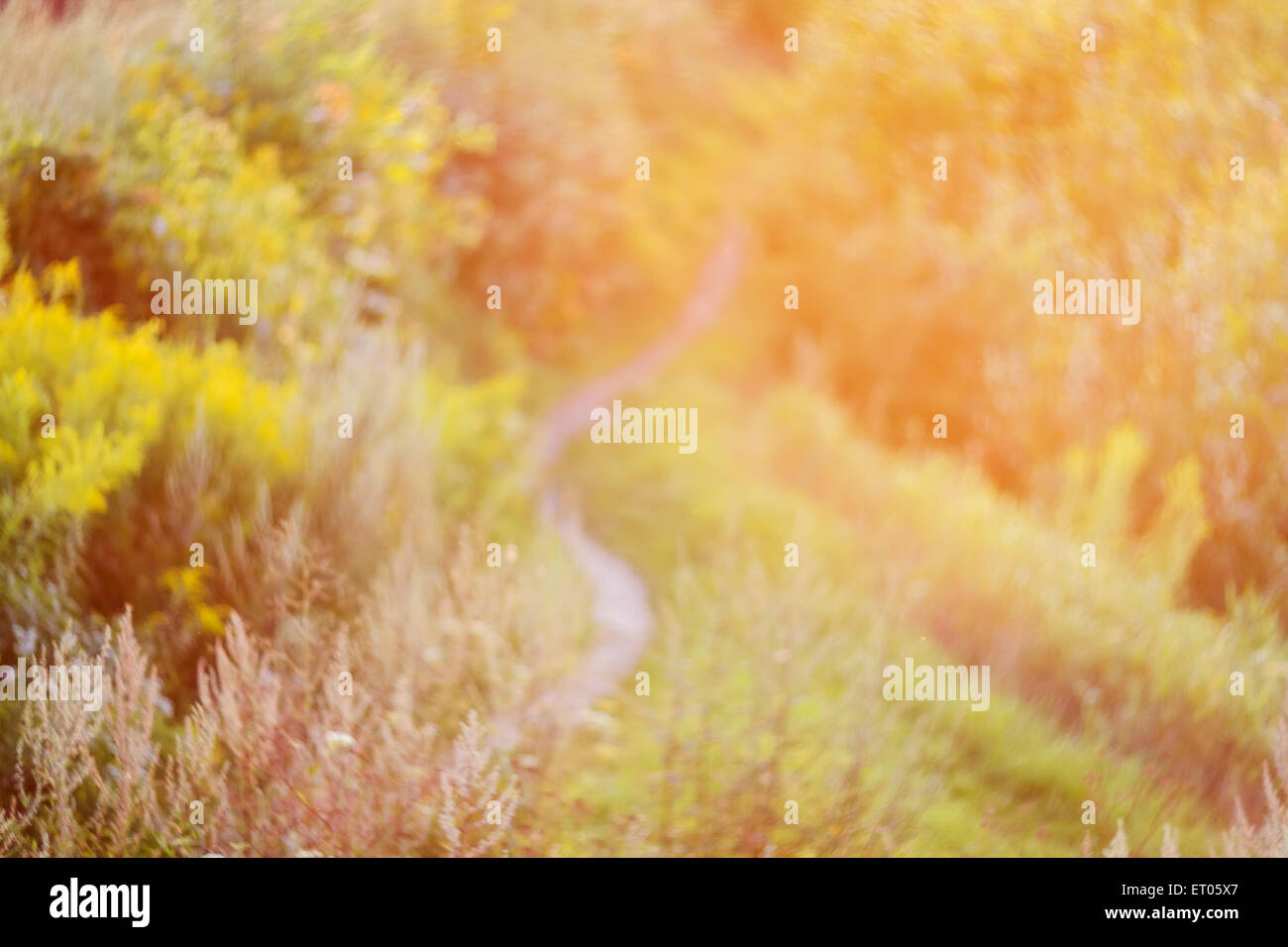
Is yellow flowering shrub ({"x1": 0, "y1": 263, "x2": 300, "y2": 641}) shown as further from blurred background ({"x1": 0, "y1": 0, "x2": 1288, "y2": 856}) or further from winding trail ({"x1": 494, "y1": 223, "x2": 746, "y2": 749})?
winding trail ({"x1": 494, "y1": 223, "x2": 746, "y2": 749})

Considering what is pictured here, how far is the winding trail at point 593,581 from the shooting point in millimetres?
5969

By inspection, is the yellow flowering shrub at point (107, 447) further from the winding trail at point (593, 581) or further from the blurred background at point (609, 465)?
the winding trail at point (593, 581)

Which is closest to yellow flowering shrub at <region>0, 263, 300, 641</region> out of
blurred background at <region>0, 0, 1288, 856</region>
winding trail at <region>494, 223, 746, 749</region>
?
blurred background at <region>0, 0, 1288, 856</region>

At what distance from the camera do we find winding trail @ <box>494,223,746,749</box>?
5969 mm

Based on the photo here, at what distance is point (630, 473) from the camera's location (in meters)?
11.4

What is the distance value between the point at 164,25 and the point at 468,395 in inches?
132

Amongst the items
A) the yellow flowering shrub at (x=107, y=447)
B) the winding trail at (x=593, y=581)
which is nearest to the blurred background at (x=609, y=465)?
the yellow flowering shrub at (x=107, y=447)

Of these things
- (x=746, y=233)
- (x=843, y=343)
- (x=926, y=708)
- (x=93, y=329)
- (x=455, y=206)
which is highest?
(x=746, y=233)

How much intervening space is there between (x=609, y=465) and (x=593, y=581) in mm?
3104

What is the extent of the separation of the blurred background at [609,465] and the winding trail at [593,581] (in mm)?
150

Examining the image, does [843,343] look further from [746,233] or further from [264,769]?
[264,769]

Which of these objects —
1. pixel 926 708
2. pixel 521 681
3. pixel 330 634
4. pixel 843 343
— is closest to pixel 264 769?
pixel 330 634

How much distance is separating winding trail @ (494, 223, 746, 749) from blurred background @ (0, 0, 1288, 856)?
0.49 ft

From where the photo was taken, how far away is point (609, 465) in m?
11.7
